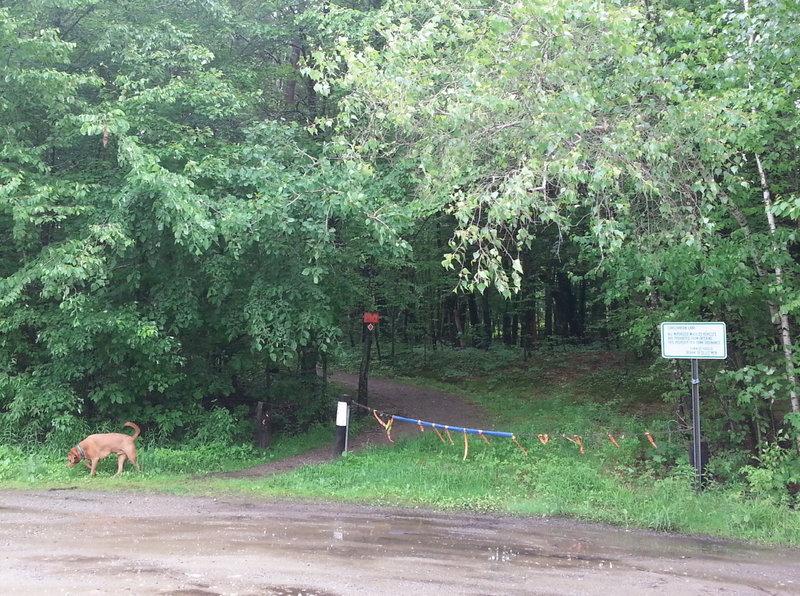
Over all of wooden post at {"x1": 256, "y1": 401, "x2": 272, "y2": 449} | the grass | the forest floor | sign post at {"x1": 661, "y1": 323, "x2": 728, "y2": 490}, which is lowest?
the forest floor

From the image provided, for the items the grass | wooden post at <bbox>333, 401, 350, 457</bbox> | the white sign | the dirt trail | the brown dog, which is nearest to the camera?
the grass

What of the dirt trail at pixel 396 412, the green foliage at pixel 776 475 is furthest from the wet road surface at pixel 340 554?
the dirt trail at pixel 396 412

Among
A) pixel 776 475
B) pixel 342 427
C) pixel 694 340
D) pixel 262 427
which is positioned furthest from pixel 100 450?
pixel 776 475

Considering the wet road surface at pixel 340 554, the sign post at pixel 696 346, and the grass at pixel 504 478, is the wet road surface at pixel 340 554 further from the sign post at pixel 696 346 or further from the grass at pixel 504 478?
the sign post at pixel 696 346

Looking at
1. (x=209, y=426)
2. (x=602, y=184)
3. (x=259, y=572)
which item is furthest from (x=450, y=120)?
(x=209, y=426)

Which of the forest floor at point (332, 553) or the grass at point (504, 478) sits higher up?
the grass at point (504, 478)

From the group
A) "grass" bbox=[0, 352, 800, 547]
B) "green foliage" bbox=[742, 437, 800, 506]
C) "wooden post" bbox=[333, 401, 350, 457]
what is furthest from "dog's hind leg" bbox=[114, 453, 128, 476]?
"green foliage" bbox=[742, 437, 800, 506]

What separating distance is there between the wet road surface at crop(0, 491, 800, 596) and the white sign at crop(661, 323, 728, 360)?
219 cm

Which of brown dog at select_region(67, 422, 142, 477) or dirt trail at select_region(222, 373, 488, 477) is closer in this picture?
brown dog at select_region(67, 422, 142, 477)

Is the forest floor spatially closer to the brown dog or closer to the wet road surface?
the wet road surface

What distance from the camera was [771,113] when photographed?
7.92 m

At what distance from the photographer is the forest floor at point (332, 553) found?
499cm

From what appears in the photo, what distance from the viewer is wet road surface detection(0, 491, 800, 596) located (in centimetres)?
498

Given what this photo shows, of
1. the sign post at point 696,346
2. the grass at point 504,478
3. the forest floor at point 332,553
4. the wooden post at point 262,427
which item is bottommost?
the forest floor at point 332,553
